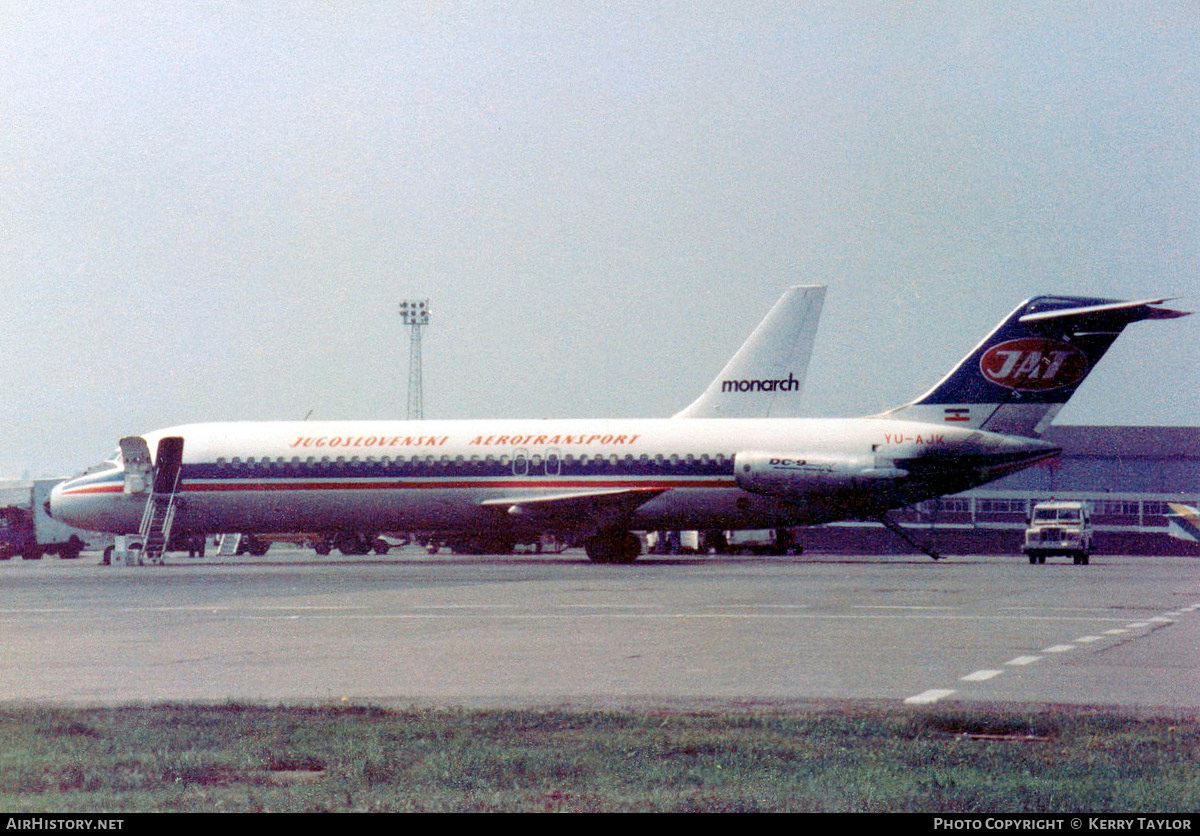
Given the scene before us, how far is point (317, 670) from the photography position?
13.2m

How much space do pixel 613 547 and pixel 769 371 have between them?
10330 millimetres

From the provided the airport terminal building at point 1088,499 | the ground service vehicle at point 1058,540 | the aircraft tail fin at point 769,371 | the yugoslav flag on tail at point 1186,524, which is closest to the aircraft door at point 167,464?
the aircraft tail fin at point 769,371

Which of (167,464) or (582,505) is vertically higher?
(167,464)

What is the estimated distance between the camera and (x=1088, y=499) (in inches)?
4122

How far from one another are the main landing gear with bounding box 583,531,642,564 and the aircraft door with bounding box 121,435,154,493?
14.0 metres

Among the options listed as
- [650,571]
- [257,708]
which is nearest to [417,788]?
[257,708]

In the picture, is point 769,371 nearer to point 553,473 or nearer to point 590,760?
point 553,473

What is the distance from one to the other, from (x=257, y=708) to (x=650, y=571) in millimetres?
27341

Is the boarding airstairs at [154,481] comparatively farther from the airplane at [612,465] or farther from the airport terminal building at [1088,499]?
the airport terminal building at [1088,499]

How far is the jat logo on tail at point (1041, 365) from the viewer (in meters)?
43.5

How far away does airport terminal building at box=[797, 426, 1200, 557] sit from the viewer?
73500mm

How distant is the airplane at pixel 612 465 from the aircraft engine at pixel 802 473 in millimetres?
42

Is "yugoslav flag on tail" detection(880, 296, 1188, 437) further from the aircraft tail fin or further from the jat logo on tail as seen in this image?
the aircraft tail fin

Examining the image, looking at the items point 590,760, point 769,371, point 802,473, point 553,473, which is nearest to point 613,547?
point 553,473
